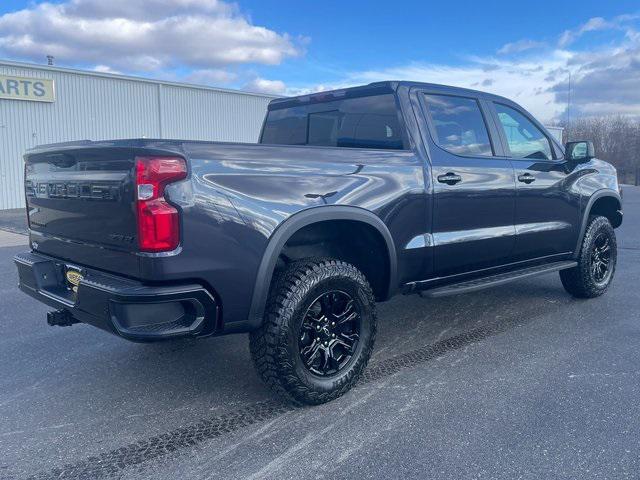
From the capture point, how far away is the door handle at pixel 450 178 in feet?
13.4

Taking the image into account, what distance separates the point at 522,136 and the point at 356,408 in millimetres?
2937

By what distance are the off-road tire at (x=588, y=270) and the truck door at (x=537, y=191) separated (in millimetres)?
229

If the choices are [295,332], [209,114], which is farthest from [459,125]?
[209,114]

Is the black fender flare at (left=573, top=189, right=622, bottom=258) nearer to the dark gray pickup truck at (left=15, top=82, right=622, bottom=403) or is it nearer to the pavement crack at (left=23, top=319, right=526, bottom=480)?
the dark gray pickup truck at (left=15, top=82, right=622, bottom=403)

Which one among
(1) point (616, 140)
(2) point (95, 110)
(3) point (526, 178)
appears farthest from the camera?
(1) point (616, 140)

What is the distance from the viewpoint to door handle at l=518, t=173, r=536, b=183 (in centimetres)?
475

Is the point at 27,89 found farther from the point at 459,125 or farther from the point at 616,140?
the point at 616,140

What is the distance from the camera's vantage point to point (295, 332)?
3.24 m

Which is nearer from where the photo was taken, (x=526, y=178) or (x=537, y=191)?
(x=526, y=178)

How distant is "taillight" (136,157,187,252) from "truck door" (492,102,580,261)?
9.86 ft

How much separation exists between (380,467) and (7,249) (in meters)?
8.78

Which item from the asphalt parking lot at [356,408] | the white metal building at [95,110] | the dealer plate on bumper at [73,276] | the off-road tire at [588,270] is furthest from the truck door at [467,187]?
the white metal building at [95,110]

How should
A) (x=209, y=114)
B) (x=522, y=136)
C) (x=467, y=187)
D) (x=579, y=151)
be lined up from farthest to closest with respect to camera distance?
(x=209, y=114) → (x=579, y=151) → (x=522, y=136) → (x=467, y=187)

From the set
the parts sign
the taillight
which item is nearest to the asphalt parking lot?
the taillight
